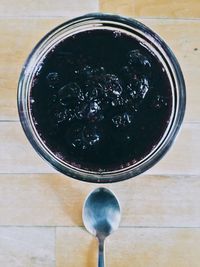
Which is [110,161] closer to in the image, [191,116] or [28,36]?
[191,116]

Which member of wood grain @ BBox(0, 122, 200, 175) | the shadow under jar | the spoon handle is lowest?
the spoon handle

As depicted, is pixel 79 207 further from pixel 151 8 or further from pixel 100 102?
pixel 151 8

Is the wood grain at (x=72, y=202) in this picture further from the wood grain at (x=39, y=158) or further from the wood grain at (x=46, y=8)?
the wood grain at (x=46, y=8)

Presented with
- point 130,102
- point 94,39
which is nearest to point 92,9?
point 94,39

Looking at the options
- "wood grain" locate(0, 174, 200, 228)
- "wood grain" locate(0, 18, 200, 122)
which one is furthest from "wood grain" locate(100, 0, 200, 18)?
"wood grain" locate(0, 174, 200, 228)

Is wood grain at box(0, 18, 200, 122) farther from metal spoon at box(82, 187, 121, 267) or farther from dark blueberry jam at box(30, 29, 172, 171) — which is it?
metal spoon at box(82, 187, 121, 267)

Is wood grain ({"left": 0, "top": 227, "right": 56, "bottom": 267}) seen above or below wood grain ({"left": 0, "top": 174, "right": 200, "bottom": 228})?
below

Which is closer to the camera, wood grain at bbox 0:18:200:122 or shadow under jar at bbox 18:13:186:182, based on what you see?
shadow under jar at bbox 18:13:186:182
